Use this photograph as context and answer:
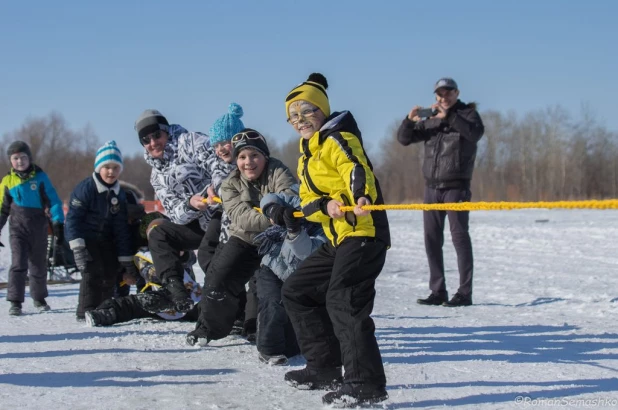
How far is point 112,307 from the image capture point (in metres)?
6.29

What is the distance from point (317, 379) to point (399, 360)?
87cm

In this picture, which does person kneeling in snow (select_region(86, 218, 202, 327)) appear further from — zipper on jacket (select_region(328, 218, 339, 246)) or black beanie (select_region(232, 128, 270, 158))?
zipper on jacket (select_region(328, 218, 339, 246))

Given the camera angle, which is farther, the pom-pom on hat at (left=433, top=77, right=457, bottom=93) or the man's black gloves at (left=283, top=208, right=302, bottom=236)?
the pom-pom on hat at (left=433, top=77, right=457, bottom=93)

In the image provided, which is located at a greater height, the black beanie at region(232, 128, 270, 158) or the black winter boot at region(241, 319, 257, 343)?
the black beanie at region(232, 128, 270, 158)

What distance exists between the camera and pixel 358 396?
11.9 ft

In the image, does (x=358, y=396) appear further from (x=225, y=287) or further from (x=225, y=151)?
(x=225, y=151)

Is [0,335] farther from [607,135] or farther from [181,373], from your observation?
[607,135]

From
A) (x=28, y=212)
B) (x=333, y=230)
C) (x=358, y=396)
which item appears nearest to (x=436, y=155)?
(x=333, y=230)

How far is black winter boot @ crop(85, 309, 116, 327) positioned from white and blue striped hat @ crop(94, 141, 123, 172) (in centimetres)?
158

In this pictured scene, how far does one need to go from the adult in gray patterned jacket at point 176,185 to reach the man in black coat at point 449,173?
2.61 meters

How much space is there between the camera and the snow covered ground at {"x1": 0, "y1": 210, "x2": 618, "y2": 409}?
377 cm

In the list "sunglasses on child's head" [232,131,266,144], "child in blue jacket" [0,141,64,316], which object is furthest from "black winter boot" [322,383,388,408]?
"child in blue jacket" [0,141,64,316]

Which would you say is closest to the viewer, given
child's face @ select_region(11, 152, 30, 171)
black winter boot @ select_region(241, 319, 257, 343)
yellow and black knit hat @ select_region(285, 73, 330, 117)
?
yellow and black knit hat @ select_region(285, 73, 330, 117)

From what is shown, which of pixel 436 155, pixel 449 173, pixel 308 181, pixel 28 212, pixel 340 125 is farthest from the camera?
pixel 28 212
